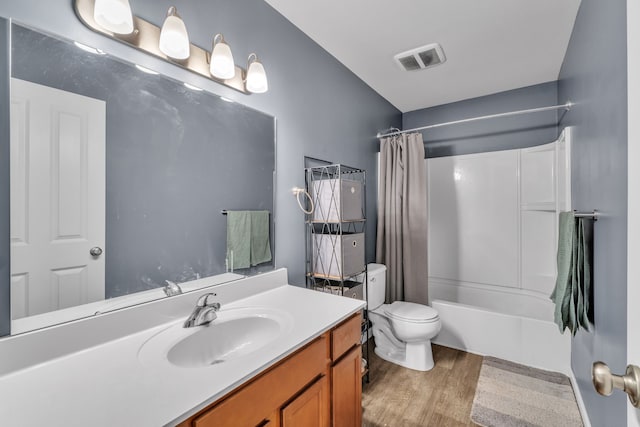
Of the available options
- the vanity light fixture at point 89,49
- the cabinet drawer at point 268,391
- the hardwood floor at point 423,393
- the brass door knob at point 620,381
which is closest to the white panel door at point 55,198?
the vanity light fixture at point 89,49

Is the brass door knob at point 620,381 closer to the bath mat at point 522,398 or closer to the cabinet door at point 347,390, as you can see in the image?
the cabinet door at point 347,390

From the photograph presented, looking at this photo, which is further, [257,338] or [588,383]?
[588,383]

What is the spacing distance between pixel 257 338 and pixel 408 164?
2100 mm

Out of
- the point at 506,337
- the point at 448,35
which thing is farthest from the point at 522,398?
the point at 448,35

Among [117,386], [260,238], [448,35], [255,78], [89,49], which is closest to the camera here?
[117,386]

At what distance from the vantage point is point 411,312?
2.23 metres

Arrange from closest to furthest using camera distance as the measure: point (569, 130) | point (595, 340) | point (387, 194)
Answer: point (595, 340)
point (569, 130)
point (387, 194)

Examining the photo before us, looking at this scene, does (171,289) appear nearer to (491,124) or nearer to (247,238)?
(247,238)

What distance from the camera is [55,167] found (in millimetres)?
926

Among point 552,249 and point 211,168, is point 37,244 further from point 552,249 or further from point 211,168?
point 552,249

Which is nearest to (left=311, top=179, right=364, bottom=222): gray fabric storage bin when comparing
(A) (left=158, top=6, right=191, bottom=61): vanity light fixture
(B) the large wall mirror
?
(B) the large wall mirror

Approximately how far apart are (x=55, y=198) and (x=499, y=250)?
128 inches

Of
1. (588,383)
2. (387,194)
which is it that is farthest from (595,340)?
(387,194)

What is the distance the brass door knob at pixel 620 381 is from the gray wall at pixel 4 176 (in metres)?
1.40
